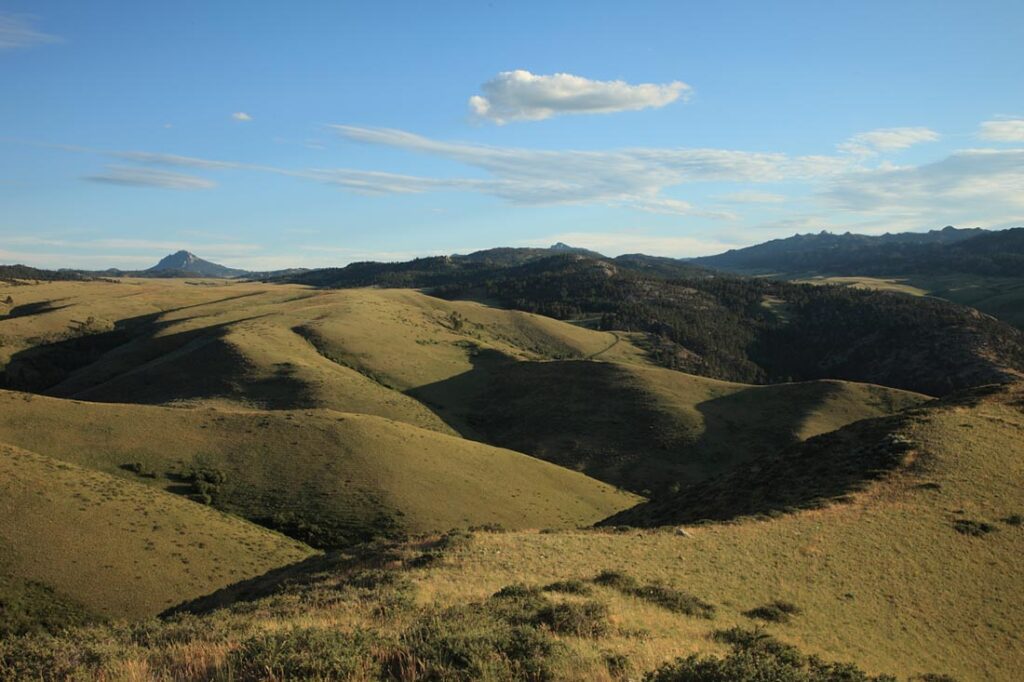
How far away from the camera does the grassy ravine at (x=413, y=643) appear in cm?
1070

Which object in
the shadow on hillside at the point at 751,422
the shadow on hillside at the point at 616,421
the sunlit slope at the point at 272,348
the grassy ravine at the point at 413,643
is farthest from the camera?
the sunlit slope at the point at 272,348

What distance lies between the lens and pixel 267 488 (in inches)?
2140

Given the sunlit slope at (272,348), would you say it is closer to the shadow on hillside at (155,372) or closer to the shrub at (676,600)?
the shadow on hillside at (155,372)

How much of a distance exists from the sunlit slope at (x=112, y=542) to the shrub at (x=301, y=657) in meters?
29.6

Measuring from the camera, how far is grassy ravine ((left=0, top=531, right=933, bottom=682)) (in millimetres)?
10695

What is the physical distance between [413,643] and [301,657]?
7.55 feet

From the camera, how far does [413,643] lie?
1208 centimetres

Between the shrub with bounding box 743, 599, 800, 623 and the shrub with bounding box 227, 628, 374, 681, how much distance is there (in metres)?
14.4

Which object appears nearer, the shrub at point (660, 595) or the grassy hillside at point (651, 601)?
the grassy hillside at point (651, 601)

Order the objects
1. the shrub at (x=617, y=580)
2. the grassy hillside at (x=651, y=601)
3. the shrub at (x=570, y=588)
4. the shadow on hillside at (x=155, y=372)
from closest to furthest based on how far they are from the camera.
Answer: the grassy hillside at (x=651, y=601) → the shrub at (x=570, y=588) → the shrub at (x=617, y=580) → the shadow on hillside at (x=155, y=372)

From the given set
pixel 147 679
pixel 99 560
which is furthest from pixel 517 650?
pixel 99 560

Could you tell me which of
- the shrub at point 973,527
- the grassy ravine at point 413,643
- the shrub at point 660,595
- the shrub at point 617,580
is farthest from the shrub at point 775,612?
the shrub at point 973,527

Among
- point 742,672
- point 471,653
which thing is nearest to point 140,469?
point 471,653

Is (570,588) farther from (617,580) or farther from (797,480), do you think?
(797,480)
